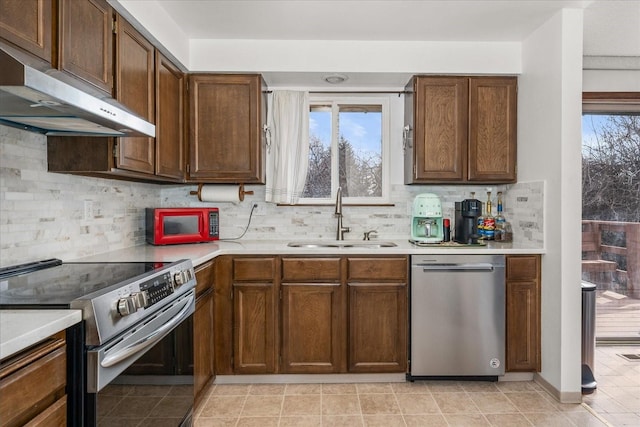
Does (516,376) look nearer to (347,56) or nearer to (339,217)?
(339,217)

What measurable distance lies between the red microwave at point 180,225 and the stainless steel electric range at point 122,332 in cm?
84

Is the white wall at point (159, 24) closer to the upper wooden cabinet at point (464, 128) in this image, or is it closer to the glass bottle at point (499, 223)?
the upper wooden cabinet at point (464, 128)

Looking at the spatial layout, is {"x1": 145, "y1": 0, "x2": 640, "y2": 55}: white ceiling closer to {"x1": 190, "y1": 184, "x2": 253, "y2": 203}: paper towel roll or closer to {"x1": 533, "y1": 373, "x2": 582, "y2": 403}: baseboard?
{"x1": 190, "y1": 184, "x2": 253, "y2": 203}: paper towel roll

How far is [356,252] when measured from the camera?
104 inches

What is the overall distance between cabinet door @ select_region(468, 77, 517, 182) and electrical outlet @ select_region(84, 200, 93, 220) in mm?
2557

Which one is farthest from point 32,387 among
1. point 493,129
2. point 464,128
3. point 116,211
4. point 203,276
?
point 493,129

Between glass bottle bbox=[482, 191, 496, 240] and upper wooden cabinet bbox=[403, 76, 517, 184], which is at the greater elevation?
upper wooden cabinet bbox=[403, 76, 517, 184]

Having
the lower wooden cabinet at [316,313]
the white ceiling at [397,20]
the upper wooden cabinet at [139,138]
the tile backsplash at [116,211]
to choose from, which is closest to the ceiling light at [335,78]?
the white ceiling at [397,20]

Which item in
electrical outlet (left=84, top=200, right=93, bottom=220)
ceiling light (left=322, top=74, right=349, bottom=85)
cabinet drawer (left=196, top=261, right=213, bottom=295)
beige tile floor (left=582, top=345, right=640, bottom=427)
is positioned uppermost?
ceiling light (left=322, top=74, right=349, bottom=85)

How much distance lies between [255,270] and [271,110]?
1.32 metres

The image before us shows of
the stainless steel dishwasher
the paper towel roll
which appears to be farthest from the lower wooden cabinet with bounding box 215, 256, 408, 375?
the paper towel roll

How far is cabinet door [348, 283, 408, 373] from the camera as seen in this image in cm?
265

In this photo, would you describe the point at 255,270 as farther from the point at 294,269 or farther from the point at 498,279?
the point at 498,279

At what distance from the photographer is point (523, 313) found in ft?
8.74
